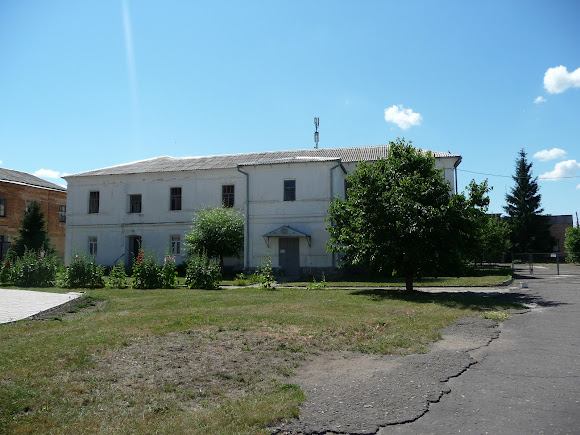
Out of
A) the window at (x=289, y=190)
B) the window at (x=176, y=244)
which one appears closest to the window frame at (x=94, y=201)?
the window at (x=176, y=244)

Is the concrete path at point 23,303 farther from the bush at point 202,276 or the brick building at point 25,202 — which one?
the brick building at point 25,202

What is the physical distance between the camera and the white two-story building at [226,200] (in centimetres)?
2573

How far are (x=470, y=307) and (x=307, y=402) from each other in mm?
8591

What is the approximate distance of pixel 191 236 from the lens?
26.5 meters

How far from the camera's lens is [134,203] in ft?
104

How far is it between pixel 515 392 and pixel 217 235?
73.7 feet

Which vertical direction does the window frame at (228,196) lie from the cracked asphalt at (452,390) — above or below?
above

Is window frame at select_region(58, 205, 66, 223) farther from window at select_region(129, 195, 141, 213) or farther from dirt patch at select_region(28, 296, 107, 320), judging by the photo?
dirt patch at select_region(28, 296, 107, 320)

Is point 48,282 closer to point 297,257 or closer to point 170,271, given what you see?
point 170,271

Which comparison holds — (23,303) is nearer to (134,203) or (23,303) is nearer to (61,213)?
(134,203)

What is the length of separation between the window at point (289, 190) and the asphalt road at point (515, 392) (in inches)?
751

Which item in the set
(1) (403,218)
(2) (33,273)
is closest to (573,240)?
(1) (403,218)

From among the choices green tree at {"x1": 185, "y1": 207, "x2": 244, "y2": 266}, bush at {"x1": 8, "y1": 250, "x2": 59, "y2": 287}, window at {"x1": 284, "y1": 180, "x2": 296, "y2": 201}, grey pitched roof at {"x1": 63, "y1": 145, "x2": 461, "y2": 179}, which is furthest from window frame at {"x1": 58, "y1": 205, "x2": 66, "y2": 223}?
window at {"x1": 284, "y1": 180, "x2": 296, "y2": 201}

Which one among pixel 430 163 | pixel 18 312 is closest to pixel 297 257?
pixel 430 163
